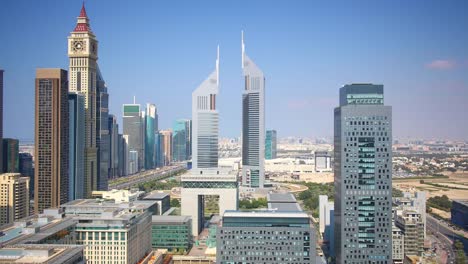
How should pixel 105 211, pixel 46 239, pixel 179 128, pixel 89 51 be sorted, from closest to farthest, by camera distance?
A: pixel 46 239
pixel 105 211
pixel 89 51
pixel 179 128

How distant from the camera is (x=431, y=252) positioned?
17.9m

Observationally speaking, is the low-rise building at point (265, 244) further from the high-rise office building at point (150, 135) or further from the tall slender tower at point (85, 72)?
the high-rise office building at point (150, 135)

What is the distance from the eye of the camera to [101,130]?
28562 mm

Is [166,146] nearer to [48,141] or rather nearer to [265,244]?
[48,141]

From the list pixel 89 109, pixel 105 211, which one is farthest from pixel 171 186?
pixel 105 211

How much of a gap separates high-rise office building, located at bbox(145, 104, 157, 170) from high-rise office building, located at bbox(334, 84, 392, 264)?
124ft

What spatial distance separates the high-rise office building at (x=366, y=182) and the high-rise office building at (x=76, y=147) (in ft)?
46.9

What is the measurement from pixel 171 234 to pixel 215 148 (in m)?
9.82

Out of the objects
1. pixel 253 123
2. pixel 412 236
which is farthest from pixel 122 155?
pixel 412 236

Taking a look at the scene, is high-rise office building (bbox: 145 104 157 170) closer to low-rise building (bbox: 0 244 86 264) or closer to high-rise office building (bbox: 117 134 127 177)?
high-rise office building (bbox: 117 134 127 177)

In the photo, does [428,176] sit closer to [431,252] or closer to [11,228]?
[431,252]

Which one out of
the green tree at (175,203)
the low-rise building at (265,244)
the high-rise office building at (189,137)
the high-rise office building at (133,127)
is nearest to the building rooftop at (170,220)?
the low-rise building at (265,244)

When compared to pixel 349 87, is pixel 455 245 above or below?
below

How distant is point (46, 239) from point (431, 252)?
12636mm
